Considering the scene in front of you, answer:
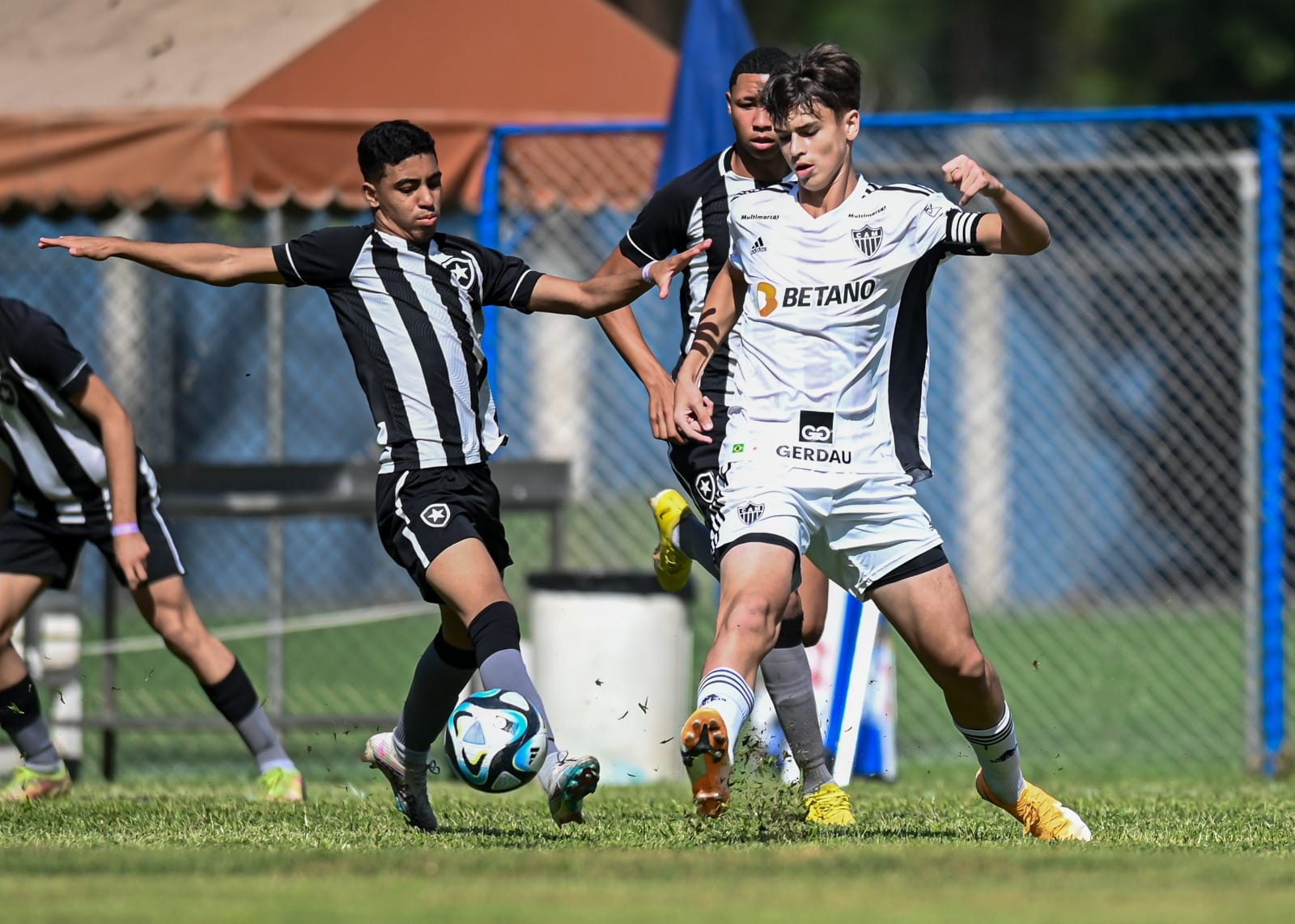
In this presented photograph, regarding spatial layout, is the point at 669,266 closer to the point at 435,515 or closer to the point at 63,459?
the point at 435,515

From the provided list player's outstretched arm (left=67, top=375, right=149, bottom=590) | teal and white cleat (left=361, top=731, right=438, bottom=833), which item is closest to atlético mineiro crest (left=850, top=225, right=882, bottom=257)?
teal and white cleat (left=361, top=731, right=438, bottom=833)

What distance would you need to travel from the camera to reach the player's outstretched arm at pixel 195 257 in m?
5.38

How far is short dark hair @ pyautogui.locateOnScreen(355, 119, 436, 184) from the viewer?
5480 millimetres

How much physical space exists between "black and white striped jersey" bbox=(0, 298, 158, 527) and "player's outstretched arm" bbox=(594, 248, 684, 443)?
6.24 feet

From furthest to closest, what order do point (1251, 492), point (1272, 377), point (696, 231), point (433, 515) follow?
point (1251, 492), point (1272, 377), point (696, 231), point (433, 515)

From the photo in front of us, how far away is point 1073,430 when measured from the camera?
1496 cm

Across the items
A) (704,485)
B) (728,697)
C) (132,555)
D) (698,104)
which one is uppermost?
(698,104)

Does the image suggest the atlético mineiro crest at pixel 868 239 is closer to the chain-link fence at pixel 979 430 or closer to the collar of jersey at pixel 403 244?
the collar of jersey at pixel 403 244

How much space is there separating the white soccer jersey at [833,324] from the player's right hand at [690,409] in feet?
0.26

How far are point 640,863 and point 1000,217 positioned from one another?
196 centimetres

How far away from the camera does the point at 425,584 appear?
5344 mm

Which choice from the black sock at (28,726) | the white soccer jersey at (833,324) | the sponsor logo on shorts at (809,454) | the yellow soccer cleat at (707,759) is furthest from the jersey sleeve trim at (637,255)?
the black sock at (28,726)

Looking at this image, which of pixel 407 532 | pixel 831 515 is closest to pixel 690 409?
→ pixel 831 515

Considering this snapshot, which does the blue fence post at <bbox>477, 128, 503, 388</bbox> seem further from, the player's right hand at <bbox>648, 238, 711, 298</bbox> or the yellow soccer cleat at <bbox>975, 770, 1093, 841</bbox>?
the yellow soccer cleat at <bbox>975, 770, 1093, 841</bbox>
